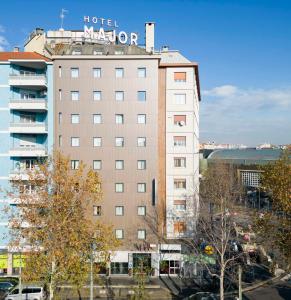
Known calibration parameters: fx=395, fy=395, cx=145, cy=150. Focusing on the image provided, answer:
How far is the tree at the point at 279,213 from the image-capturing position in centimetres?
2642

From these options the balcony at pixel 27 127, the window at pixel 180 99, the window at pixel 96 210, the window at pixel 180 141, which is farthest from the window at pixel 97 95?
the window at pixel 96 210

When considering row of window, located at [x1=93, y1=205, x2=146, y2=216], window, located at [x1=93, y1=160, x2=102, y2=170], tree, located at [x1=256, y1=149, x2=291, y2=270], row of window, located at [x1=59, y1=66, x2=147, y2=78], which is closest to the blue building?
row of window, located at [x1=59, y1=66, x2=147, y2=78]

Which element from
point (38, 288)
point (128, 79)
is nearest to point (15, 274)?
point (38, 288)

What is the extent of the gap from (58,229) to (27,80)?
19.8 metres

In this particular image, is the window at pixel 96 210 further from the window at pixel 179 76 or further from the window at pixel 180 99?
the window at pixel 179 76

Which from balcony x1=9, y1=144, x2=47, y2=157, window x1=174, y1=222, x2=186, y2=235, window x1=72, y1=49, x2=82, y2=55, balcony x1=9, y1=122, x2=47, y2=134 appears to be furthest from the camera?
window x1=72, y1=49, x2=82, y2=55

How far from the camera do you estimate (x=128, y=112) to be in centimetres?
3947

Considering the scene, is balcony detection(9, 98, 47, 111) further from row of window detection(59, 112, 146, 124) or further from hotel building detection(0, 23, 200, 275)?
row of window detection(59, 112, 146, 124)

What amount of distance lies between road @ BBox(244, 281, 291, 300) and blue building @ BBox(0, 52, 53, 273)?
2268 centimetres

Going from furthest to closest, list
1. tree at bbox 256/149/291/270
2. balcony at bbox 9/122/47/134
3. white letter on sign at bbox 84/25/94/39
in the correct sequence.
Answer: white letter on sign at bbox 84/25/94/39, balcony at bbox 9/122/47/134, tree at bbox 256/149/291/270

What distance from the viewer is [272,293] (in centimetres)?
3406

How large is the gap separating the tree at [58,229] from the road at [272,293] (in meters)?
15.1

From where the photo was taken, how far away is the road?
3300 centimetres

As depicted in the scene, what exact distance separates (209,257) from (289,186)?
41.9 feet
